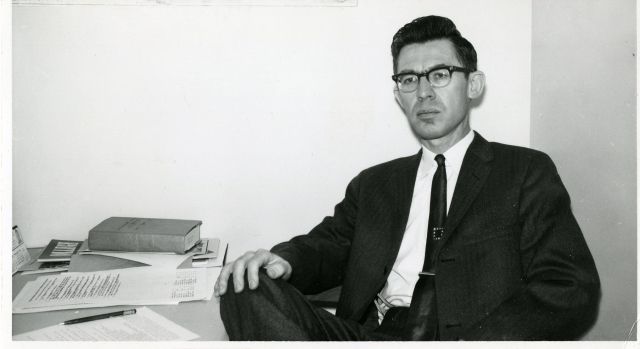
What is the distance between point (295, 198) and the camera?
1.77m

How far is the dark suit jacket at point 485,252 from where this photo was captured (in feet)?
3.40

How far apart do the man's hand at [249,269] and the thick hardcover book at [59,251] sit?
72 centimetres

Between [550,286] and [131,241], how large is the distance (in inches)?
48.4

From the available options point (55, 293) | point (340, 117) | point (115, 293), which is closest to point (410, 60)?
point (340, 117)

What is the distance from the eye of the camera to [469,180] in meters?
1.25

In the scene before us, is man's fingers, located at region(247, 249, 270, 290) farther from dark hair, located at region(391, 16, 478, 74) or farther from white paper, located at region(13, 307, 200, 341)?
dark hair, located at region(391, 16, 478, 74)

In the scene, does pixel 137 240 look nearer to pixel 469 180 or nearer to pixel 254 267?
pixel 254 267

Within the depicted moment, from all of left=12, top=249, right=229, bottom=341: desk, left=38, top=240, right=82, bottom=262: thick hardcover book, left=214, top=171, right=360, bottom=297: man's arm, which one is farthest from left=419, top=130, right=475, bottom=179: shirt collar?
left=38, top=240, right=82, bottom=262: thick hardcover book

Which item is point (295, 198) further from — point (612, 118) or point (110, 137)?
point (612, 118)

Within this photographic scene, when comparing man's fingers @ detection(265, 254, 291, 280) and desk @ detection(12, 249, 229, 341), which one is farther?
man's fingers @ detection(265, 254, 291, 280)

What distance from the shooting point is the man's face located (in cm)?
136

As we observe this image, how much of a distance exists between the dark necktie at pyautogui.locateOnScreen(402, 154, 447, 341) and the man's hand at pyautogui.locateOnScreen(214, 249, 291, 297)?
359 mm

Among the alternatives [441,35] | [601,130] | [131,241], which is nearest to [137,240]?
[131,241]

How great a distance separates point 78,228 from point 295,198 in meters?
0.85
